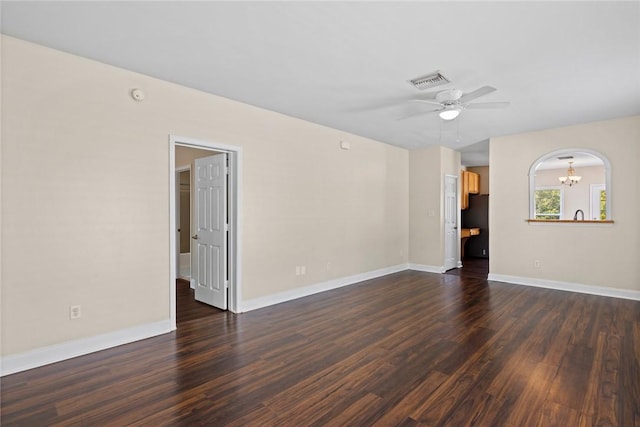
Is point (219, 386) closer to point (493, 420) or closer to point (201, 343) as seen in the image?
point (201, 343)

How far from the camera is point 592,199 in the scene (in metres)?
9.01

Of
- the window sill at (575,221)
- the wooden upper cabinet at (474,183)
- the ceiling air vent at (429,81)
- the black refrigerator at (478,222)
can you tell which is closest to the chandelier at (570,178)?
the black refrigerator at (478,222)

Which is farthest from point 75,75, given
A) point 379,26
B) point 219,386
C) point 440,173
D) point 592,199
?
point 592,199

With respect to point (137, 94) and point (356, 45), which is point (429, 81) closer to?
point (356, 45)

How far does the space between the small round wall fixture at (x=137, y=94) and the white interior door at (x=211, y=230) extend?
45.6 inches

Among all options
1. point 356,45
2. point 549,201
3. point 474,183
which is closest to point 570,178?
point 549,201

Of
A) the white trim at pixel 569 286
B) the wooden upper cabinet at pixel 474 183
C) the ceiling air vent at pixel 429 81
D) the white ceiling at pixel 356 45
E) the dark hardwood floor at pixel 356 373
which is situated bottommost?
the dark hardwood floor at pixel 356 373

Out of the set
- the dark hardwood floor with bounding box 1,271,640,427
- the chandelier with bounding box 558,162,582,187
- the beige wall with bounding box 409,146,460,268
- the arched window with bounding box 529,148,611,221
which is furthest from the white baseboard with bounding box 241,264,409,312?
the chandelier with bounding box 558,162,582,187

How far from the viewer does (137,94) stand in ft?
10.8

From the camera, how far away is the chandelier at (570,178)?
28.3ft

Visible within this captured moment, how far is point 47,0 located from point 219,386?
2.92 metres

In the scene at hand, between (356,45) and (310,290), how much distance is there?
3.56m

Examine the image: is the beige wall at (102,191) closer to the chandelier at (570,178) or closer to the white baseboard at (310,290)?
the white baseboard at (310,290)

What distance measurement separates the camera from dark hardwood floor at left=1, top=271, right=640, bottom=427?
212 cm
